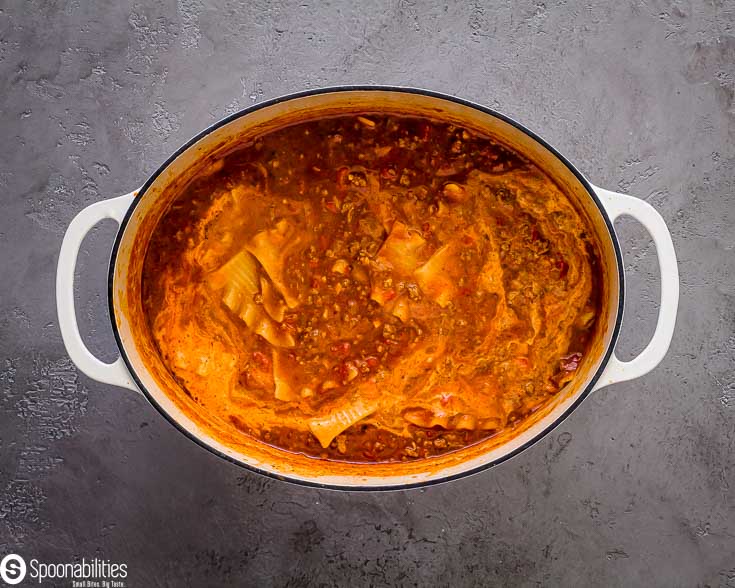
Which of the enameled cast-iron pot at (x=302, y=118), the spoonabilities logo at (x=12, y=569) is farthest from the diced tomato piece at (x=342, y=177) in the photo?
the spoonabilities logo at (x=12, y=569)

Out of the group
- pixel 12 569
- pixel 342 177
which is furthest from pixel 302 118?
pixel 12 569

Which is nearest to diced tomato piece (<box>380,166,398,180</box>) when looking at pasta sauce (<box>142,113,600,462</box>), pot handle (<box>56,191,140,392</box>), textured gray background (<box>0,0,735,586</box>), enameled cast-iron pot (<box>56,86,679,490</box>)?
pasta sauce (<box>142,113,600,462</box>)

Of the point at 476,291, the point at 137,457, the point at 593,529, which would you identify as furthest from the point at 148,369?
the point at 593,529

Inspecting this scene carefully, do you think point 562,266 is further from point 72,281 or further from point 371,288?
point 72,281

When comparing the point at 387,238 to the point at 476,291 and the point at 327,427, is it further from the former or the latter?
the point at 327,427

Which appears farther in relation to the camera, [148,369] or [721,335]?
[721,335]

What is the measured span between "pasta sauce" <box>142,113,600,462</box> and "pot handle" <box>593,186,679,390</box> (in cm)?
16

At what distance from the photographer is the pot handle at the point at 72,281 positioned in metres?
1.15

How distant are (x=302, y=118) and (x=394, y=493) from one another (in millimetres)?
803

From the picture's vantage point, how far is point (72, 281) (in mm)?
1155

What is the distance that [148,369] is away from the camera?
4.25 feet

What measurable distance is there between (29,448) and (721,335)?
4.98 feet

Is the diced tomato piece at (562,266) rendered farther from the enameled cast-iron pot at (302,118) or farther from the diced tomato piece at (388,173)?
the diced tomato piece at (388,173)

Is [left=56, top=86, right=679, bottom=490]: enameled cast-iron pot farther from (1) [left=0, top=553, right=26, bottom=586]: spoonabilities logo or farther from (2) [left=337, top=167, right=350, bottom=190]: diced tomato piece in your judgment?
(1) [left=0, top=553, right=26, bottom=586]: spoonabilities logo
